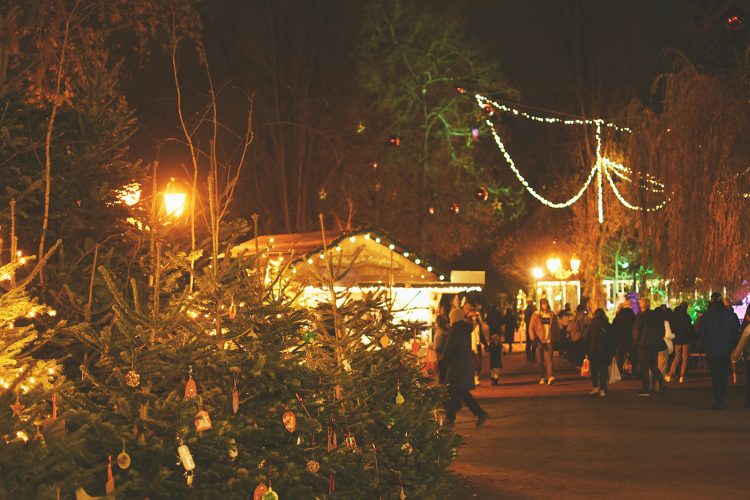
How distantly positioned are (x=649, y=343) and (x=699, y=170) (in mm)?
3924

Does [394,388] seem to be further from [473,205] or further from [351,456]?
[473,205]

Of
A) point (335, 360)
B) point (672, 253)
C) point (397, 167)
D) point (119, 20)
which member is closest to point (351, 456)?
point (335, 360)

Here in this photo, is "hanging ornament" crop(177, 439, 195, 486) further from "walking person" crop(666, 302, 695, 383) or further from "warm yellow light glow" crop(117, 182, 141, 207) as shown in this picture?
"walking person" crop(666, 302, 695, 383)

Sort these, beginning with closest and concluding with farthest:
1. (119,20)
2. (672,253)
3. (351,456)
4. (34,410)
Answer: (34,410)
(351,456)
(119,20)
(672,253)

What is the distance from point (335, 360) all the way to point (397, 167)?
94.8 ft

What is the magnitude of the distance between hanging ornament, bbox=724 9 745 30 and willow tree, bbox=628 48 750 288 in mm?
1289

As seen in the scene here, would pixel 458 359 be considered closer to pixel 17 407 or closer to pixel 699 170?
pixel 699 170

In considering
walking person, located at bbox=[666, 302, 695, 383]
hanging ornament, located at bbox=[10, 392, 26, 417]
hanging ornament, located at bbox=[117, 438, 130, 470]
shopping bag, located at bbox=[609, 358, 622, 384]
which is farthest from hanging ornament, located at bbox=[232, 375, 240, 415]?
walking person, located at bbox=[666, 302, 695, 383]

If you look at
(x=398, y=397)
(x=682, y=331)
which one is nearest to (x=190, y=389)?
(x=398, y=397)

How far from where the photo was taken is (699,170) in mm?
21766

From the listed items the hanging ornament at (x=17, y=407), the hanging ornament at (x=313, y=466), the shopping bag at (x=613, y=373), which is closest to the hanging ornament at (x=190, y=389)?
the hanging ornament at (x=313, y=466)

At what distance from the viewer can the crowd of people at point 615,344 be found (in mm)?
15906

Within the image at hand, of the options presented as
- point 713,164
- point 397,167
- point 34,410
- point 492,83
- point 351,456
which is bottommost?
point 351,456

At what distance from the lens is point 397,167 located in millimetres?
37656
